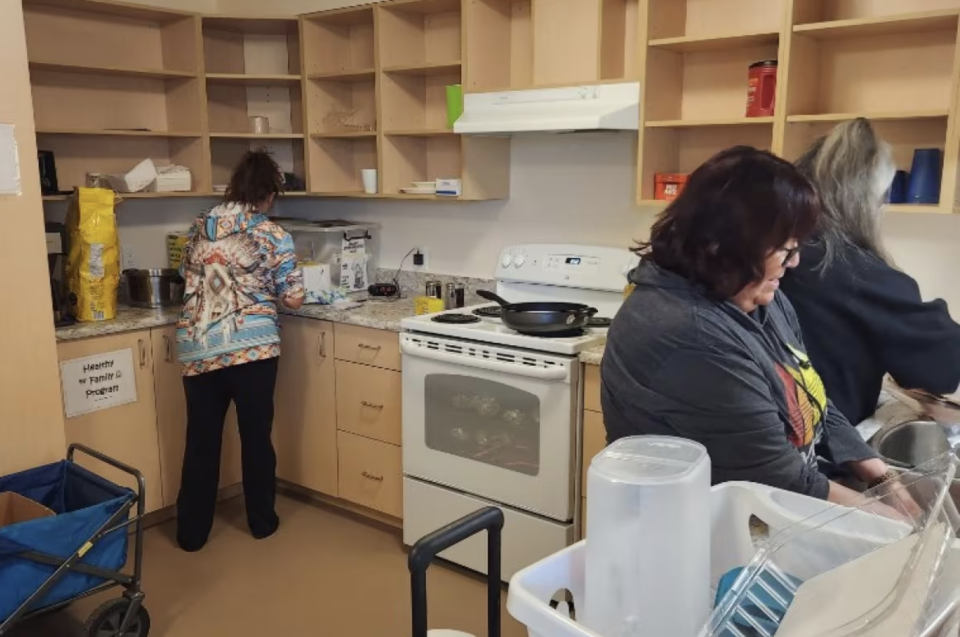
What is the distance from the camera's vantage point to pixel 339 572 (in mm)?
3119

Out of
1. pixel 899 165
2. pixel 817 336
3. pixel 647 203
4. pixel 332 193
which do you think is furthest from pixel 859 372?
pixel 332 193

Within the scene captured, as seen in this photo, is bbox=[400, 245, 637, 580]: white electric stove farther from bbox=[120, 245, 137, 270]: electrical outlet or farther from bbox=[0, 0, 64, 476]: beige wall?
bbox=[120, 245, 137, 270]: electrical outlet

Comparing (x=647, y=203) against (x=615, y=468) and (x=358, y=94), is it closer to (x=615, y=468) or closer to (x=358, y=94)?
(x=358, y=94)

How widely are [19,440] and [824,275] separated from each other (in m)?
2.33

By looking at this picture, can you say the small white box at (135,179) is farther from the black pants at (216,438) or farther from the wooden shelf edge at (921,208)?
the wooden shelf edge at (921,208)

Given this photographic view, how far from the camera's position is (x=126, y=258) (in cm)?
387

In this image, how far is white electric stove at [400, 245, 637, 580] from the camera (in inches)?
107

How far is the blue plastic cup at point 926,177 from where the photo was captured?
2.34 metres

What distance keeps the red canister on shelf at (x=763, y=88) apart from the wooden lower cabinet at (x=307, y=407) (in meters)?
1.83

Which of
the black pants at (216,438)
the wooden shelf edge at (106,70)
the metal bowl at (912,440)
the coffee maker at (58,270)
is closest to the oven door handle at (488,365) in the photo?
the black pants at (216,438)

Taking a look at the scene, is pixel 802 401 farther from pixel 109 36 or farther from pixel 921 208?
pixel 109 36

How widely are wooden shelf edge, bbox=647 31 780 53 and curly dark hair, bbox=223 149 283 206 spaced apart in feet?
4.81

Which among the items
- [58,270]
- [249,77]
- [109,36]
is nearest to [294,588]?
[58,270]

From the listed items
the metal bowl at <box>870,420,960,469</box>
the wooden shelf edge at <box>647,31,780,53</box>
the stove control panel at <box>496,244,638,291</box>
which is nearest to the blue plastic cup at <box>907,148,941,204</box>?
the wooden shelf edge at <box>647,31,780,53</box>
